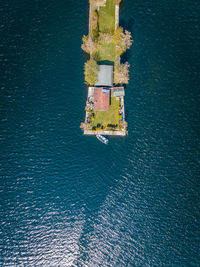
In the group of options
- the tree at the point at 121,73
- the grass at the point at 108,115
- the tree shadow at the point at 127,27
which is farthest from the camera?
the tree shadow at the point at 127,27

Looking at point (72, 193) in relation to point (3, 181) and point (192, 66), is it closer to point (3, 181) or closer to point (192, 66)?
point (3, 181)

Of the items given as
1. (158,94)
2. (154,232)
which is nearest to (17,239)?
(154,232)

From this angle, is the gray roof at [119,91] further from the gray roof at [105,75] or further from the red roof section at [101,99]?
the gray roof at [105,75]

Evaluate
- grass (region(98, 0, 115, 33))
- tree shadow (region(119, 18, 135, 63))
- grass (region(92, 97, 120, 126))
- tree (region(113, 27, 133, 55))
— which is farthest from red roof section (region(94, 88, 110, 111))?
grass (region(98, 0, 115, 33))

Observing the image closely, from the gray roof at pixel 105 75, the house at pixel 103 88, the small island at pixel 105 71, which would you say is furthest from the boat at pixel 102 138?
the gray roof at pixel 105 75

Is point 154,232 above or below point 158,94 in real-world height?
below

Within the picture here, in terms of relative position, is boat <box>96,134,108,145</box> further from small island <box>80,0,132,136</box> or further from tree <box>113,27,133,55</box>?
tree <box>113,27,133,55</box>

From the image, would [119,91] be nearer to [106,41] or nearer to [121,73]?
[121,73]
